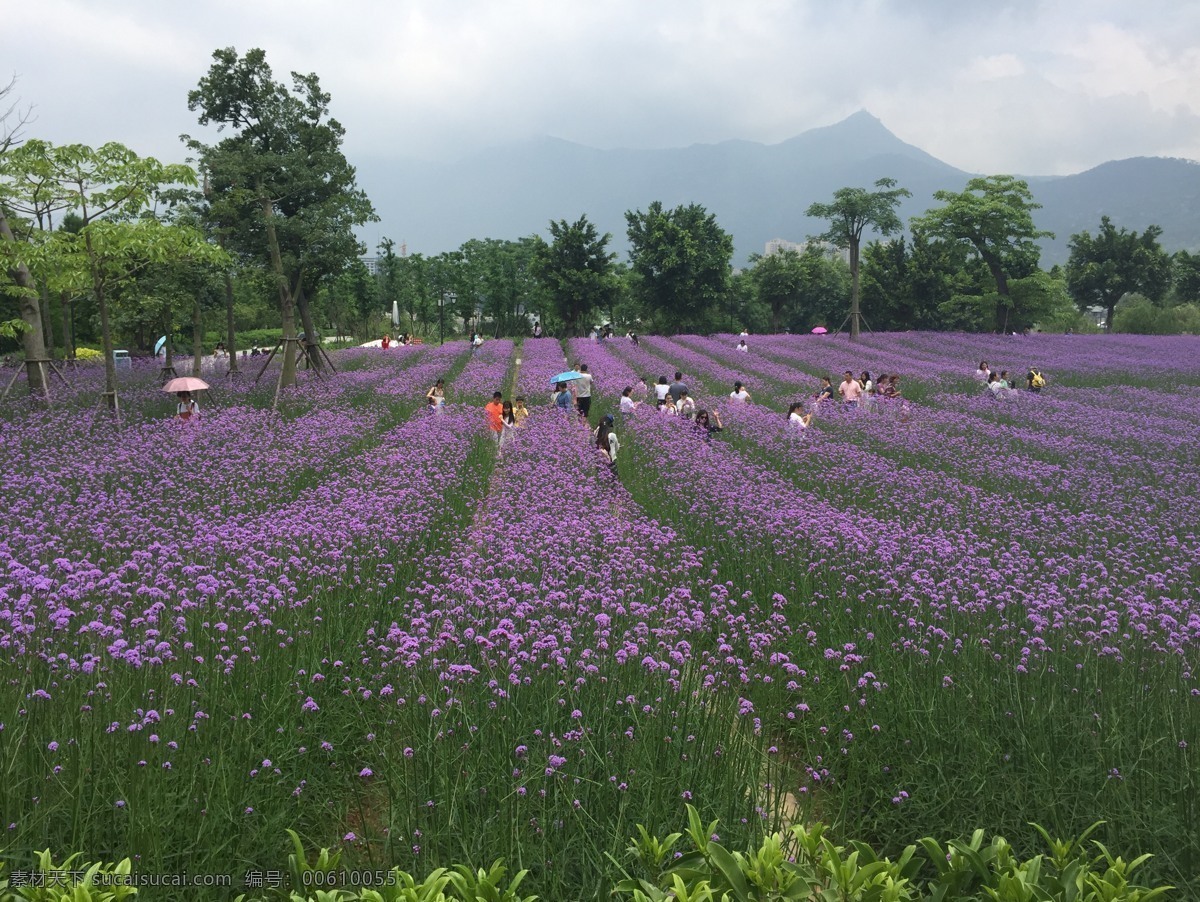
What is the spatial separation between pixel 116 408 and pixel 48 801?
12820 mm

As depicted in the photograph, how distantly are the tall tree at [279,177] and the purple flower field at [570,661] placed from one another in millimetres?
12332

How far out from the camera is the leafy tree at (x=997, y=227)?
4703 cm

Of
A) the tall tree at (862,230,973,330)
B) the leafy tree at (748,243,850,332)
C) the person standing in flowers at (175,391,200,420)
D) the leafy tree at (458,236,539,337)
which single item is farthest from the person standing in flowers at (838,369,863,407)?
the leafy tree at (458,236,539,337)

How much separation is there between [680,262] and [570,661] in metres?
47.8

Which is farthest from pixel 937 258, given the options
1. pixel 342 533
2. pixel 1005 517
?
pixel 342 533

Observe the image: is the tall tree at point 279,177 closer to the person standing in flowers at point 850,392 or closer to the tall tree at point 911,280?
the person standing in flowers at point 850,392

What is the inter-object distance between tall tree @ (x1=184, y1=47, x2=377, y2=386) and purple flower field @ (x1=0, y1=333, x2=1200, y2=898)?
12332mm

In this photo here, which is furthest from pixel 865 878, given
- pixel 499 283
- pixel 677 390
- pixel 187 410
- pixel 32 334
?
pixel 499 283

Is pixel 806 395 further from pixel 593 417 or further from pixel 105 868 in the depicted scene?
pixel 105 868

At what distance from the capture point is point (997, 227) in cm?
4716

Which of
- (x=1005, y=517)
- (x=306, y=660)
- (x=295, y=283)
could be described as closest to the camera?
(x=306, y=660)

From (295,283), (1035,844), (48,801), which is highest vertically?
(295,283)

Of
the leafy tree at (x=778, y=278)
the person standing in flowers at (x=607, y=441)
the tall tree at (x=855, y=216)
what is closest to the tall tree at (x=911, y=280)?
the leafy tree at (x=778, y=278)

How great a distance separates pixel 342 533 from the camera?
704cm
